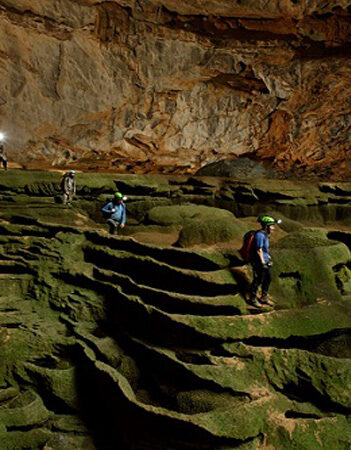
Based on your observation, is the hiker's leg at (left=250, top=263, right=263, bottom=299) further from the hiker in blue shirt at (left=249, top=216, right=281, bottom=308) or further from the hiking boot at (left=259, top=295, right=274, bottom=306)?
the hiking boot at (left=259, top=295, right=274, bottom=306)

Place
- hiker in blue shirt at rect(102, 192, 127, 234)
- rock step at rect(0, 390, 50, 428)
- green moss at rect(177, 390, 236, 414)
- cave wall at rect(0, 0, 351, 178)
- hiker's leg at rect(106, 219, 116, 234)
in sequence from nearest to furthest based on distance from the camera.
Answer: green moss at rect(177, 390, 236, 414), rock step at rect(0, 390, 50, 428), hiker in blue shirt at rect(102, 192, 127, 234), hiker's leg at rect(106, 219, 116, 234), cave wall at rect(0, 0, 351, 178)

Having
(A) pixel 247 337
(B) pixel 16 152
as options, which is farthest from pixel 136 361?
(B) pixel 16 152

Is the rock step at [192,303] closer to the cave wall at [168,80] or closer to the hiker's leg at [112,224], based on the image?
the hiker's leg at [112,224]

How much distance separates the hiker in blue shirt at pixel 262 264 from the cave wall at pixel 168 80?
9370 mm

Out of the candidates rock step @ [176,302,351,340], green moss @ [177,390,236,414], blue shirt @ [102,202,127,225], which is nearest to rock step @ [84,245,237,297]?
rock step @ [176,302,351,340]

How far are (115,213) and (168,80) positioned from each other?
731cm

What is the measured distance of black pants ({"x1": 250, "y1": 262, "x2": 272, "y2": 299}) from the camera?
629 centimetres

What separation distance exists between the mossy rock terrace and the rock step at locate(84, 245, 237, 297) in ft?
0.09

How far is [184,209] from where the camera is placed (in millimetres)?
11180

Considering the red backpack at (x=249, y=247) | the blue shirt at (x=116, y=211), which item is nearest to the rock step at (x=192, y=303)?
the red backpack at (x=249, y=247)

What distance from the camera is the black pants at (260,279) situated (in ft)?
20.6

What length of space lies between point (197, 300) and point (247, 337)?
1.09m

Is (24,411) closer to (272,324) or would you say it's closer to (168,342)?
(168,342)

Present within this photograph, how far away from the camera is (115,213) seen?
9008 mm
